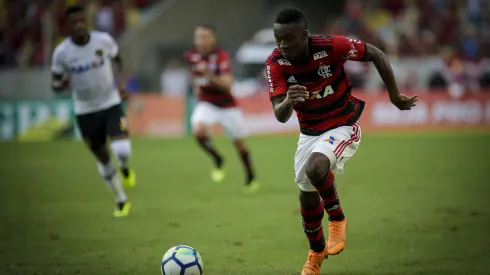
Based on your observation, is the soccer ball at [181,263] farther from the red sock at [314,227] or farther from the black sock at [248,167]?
the black sock at [248,167]

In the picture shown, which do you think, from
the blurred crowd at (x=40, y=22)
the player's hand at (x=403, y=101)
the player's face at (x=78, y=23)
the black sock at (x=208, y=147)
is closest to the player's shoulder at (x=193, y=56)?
the black sock at (x=208, y=147)

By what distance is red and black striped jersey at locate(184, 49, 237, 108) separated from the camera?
46.1 feet

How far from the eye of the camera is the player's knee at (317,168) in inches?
263

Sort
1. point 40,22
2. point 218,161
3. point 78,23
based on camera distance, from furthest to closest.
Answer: point 40,22 → point 218,161 → point 78,23

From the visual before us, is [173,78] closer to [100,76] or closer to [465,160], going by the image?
[465,160]

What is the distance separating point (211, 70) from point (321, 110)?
7.05 metres

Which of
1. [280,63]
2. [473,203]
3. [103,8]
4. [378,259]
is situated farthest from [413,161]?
[103,8]

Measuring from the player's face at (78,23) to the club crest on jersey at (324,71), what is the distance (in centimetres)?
445

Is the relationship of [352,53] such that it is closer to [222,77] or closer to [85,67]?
[85,67]

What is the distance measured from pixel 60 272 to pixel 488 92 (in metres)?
20.3

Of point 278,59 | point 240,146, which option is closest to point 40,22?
point 240,146

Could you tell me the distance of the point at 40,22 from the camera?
28.0m

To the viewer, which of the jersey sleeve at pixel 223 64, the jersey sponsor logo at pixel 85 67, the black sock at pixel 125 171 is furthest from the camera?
the jersey sleeve at pixel 223 64

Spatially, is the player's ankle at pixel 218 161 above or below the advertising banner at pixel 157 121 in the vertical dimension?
above
